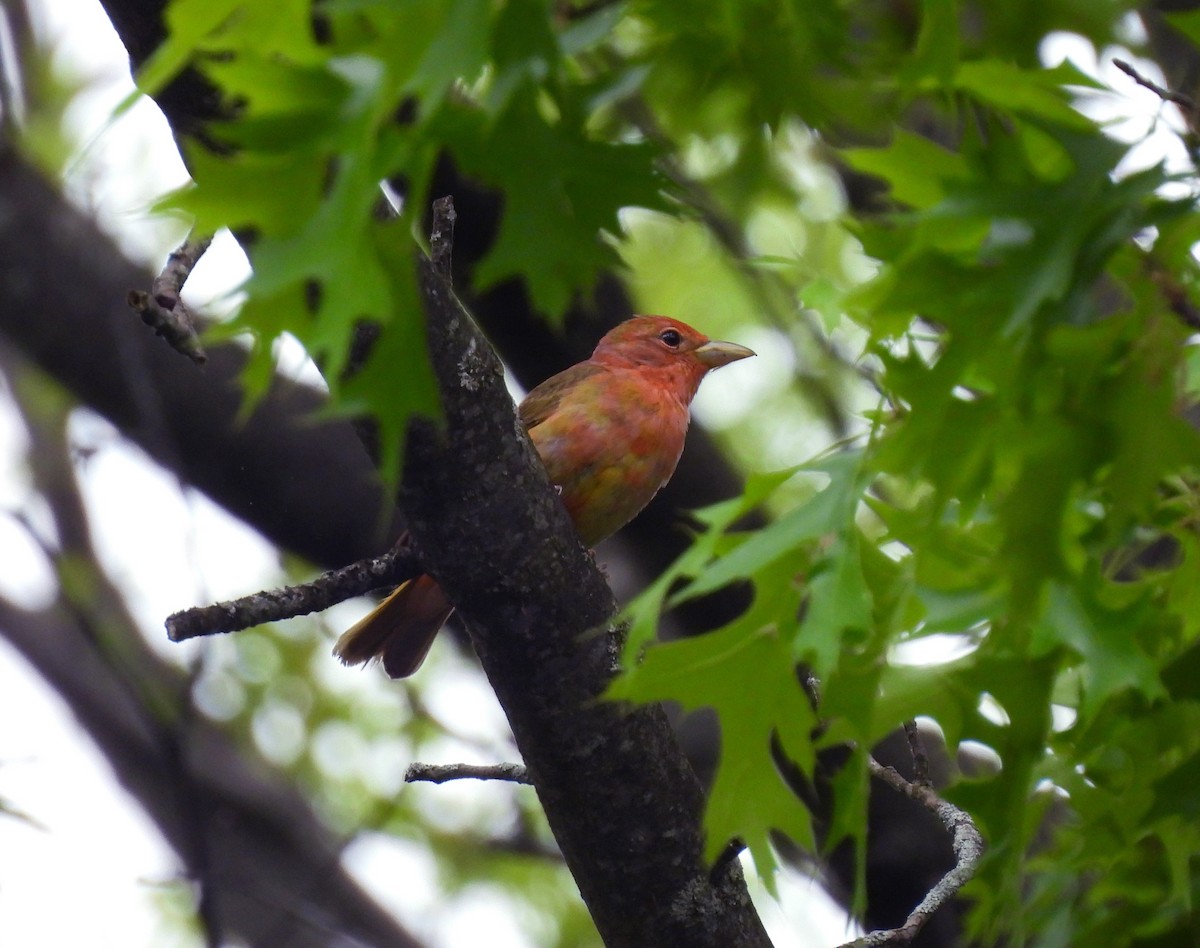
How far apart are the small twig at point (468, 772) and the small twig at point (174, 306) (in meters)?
1.42

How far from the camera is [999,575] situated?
211cm

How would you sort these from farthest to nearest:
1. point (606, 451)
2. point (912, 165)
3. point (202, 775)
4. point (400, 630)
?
point (202, 775) < point (400, 630) < point (606, 451) < point (912, 165)

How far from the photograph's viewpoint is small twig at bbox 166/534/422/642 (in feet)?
9.81

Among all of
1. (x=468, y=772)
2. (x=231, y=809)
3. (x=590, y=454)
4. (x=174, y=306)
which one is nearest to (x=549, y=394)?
(x=590, y=454)

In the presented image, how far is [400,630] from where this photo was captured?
18.0ft

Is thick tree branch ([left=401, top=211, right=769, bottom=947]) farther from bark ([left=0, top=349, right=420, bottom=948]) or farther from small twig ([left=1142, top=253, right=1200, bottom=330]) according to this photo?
bark ([left=0, top=349, right=420, bottom=948])

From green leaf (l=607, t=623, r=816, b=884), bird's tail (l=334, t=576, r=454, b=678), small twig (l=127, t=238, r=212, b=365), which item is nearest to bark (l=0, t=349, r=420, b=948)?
bird's tail (l=334, t=576, r=454, b=678)

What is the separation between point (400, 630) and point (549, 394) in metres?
1.06

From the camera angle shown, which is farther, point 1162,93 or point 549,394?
point 549,394

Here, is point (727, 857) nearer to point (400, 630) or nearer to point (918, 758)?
point (918, 758)

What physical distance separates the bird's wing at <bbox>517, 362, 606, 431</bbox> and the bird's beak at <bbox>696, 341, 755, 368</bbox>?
88 centimetres

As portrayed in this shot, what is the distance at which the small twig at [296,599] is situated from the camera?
118 inches

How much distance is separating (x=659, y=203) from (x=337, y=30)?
1.70 ft

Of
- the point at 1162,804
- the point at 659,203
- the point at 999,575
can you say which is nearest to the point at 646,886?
the point at 1162,804
